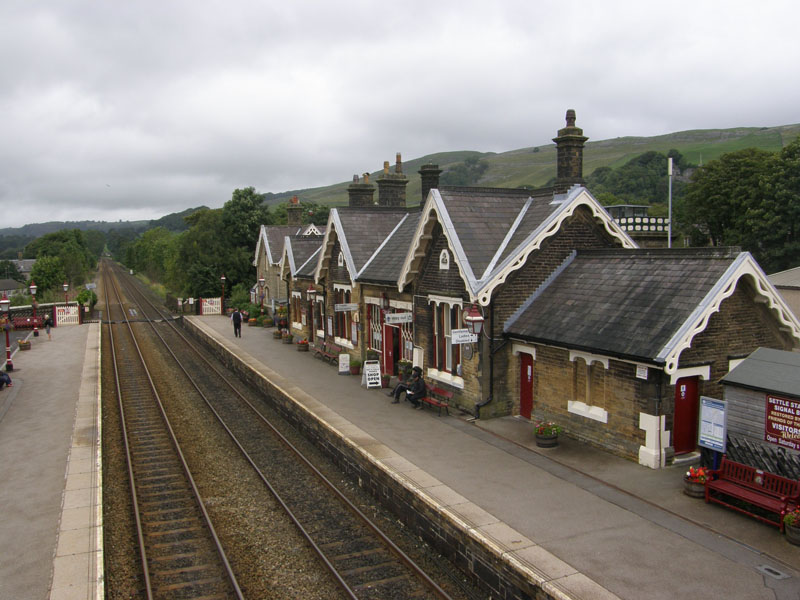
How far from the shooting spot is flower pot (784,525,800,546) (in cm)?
864

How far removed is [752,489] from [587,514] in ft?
8.48

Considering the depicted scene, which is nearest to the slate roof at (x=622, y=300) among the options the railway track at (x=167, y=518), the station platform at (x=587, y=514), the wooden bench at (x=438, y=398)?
the station platform at (x=587, y=514)

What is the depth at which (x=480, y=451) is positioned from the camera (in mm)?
13172

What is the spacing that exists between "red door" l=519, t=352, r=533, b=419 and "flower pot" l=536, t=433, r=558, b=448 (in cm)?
203

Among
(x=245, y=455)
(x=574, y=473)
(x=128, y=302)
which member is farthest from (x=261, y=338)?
(x=128, y=302)

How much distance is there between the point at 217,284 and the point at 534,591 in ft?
146

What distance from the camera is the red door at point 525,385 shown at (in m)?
15.2

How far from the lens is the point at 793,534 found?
8680 millimetres

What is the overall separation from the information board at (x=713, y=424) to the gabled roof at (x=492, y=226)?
218 inches

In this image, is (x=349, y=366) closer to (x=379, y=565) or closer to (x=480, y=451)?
(x=480, y=451)

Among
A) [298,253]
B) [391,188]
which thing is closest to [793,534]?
[391,188]

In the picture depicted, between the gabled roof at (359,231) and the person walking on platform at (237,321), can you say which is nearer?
the gabled roof at (359,231)

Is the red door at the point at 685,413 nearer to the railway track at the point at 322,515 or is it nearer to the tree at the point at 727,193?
the railway track at the point at 322,515

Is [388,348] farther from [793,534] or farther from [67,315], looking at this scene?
[67,315]
